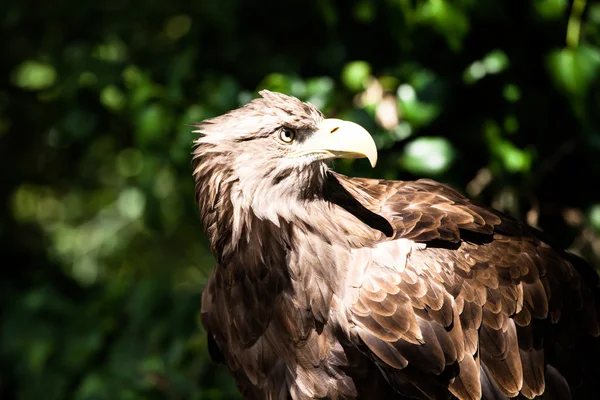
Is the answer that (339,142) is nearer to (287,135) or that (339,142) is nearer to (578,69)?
(287,135)

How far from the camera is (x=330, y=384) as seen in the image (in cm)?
259

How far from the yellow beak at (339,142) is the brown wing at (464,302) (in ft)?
0.77

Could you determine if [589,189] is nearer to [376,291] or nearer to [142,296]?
[376,291]

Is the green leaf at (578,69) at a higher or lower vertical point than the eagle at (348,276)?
higher

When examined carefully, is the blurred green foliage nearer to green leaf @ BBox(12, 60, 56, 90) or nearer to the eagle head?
green leaf @ BBox(12, 60, 56, 90)

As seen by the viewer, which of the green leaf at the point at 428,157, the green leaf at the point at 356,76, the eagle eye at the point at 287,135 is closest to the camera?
the eagle eye at the point at 287,135

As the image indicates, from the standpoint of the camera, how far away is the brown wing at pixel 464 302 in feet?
8.18

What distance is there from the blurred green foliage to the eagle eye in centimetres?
85

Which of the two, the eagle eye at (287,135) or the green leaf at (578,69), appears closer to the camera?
the eagle eye at (287,135)

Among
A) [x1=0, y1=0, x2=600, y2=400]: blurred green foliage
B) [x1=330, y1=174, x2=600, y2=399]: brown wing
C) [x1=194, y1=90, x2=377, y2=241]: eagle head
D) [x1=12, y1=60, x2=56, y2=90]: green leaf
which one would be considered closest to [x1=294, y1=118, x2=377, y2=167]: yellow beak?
[x1=194, y1=90, x2=377, y2=241]: eagle head

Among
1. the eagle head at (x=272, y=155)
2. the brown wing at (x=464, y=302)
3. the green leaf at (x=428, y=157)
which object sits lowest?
the brown wing at (x=464, y=302)

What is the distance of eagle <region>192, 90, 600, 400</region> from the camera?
2.50 m

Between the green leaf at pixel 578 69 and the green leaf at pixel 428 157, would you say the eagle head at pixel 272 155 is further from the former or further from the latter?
the green leaf at pixel 578 69

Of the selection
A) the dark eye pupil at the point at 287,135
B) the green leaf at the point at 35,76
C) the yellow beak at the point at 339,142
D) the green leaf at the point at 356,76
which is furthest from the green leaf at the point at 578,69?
the green leaf at the point at 35,76
